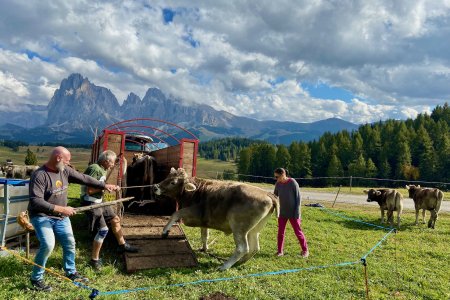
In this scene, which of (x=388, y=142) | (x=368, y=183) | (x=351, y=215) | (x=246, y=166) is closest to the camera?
(x=351, y=215)

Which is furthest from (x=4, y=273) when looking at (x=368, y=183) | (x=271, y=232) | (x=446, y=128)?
(x=446, y=128)

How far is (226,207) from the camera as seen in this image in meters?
8.25

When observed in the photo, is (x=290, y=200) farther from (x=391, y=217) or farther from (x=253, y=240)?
(x=391, y=217)

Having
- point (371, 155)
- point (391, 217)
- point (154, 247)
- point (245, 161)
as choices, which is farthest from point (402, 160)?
point (154, 247)

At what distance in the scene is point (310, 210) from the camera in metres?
18.7

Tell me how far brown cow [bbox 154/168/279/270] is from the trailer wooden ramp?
0.50 meters

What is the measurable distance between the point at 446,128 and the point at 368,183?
3330 centimetres

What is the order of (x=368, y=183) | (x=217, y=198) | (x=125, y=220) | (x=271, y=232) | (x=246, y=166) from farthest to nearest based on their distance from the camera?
(x=246, y=166)
(x=368, y=183)
(x=271, y=232)
(x=125, y=220)
(x=217, y=198)

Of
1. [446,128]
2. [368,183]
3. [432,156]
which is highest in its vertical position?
[446,128]

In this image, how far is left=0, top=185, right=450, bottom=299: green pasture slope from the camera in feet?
21.4

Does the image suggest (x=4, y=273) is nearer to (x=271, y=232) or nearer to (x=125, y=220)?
(x=125, y=220)

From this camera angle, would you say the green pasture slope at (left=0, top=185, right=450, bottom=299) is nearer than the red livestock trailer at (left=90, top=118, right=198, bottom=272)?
Yes

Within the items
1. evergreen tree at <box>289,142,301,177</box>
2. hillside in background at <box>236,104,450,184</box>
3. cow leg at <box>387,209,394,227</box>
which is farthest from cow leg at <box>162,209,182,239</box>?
evergreen tree at <box>289,142,301,177</box>

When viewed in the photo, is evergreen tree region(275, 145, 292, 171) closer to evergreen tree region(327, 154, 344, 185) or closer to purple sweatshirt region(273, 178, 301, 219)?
evergreen tree region(327, 154, 344, 185)
